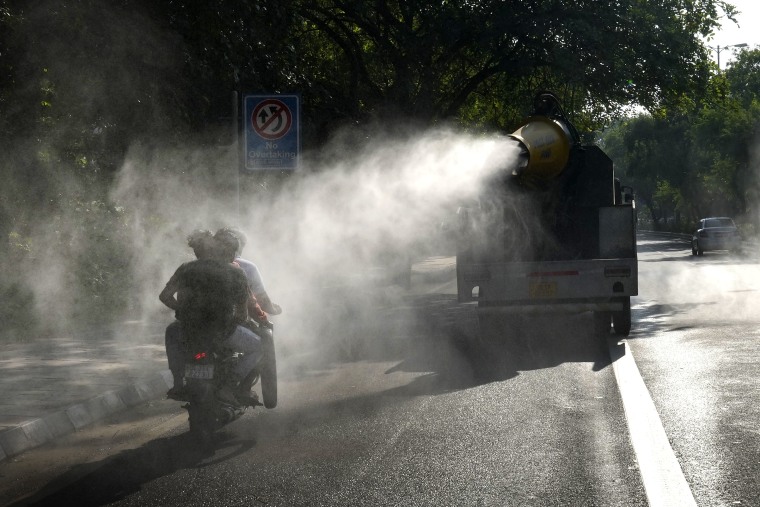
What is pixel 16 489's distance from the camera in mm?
6168

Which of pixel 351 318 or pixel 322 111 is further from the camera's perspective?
pixel 322 111

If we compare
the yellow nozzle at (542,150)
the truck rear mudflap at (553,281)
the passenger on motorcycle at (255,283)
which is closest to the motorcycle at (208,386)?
the passenger on motorcycle at (255,283)

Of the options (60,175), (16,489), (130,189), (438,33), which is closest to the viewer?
(16,489)

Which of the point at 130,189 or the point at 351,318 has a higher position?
the point at 130,189

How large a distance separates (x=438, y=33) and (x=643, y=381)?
16.9m

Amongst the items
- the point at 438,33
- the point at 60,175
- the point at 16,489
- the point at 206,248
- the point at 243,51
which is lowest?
the point at 16,489

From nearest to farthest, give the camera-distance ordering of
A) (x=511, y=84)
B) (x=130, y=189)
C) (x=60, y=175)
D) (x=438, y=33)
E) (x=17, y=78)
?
1. (x=17, y=78)
2. (x=60, y=175)
3. (x=130, y=189)
4. (x=438, y=33)
5. (x=511, y=84)

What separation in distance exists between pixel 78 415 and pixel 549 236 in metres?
7.10

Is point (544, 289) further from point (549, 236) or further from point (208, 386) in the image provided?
point (208, 386)

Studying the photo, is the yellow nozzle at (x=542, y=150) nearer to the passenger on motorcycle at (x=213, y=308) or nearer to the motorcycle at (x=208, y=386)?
the passenger on motorcycle at (x=213, y=308)

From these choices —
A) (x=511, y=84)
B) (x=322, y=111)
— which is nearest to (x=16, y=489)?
(x=322, y=111)

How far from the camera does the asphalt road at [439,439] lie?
5781mm

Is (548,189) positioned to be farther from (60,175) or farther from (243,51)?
(60,175)

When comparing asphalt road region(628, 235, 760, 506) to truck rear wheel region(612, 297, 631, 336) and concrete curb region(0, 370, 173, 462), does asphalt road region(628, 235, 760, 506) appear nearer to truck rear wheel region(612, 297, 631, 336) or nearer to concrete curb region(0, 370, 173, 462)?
truck rear wheel region(612, 297, 631, 336)
